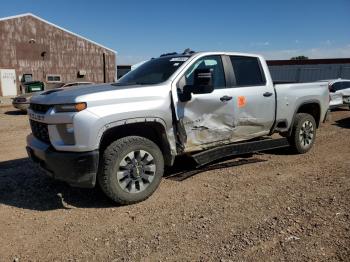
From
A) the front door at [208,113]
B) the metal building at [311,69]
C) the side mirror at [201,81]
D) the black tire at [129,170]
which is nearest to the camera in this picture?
the black tire at [129,170]

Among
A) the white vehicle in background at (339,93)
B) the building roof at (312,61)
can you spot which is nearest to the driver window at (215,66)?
the white vehicle in background at (339,93)

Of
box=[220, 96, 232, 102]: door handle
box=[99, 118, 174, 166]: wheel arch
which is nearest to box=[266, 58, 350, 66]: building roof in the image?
box=[220, 96, 232, 102]: door handle

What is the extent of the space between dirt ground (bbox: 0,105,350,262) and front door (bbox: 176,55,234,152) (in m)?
0.68

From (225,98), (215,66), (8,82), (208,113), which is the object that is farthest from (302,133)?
(8,82)

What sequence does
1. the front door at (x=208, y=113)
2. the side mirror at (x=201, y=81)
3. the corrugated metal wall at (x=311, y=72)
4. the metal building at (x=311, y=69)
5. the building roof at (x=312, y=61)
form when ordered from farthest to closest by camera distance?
1. the building roof at (x=312, y=61)
2. the metal building at (x=311, y=69)
3. the corrugated metal wall at (x=311, y=72)
4. the front door at (x=208, y=113)
5. the side mirror at (x=201, y=81)

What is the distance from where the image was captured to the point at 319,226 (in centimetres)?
405

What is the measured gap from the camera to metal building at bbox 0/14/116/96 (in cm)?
2959

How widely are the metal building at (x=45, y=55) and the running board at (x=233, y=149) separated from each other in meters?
23.7

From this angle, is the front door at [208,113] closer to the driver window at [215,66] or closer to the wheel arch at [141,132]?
the driver window at [215,66]

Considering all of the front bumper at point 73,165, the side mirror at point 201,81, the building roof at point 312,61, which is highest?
the building roof at point 312,61

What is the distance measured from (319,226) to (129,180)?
2286 mm

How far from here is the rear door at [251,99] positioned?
19.2 feet

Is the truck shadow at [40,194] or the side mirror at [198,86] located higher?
the side mirror at [198,86]

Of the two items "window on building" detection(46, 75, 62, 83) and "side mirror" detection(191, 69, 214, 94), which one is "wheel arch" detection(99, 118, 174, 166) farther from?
"window on building" detection(46, 75, 62, 83)
